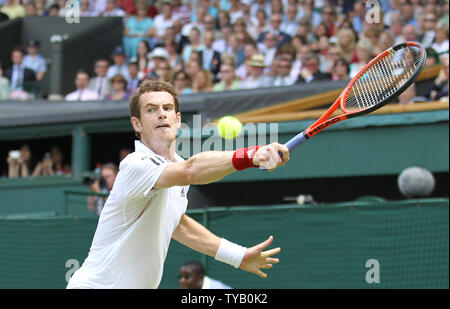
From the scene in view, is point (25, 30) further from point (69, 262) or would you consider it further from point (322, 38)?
point (69, 262)

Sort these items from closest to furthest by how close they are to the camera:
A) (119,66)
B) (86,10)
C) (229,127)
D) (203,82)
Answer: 1. (229,127)
2. (203,82)
3. (119,66)
4. (86,10)

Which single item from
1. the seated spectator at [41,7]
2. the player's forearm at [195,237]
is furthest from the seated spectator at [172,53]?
the player's forearm at [195,237]

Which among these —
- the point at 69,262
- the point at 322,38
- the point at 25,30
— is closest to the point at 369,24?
the point at 322,38

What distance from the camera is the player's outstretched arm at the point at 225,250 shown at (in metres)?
5.69

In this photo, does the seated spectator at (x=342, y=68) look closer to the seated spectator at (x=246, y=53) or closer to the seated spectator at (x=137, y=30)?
the seated spectator at (x=246, y=53)

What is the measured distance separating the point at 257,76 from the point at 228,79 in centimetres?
43

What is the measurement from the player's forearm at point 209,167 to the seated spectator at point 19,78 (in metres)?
10.5

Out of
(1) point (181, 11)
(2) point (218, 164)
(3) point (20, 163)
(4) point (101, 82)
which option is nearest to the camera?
(2) point (218, 164)

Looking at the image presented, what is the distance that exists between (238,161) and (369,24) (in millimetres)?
8010

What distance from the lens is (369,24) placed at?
39.7ft

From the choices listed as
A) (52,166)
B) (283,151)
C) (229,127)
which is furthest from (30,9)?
(283,151)

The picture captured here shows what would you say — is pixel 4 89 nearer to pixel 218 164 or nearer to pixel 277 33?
pixel 277 33

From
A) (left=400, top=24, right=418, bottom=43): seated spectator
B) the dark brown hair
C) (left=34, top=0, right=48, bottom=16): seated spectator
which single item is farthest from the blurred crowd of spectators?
the dark brown hair

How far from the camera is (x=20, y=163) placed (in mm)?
13906
